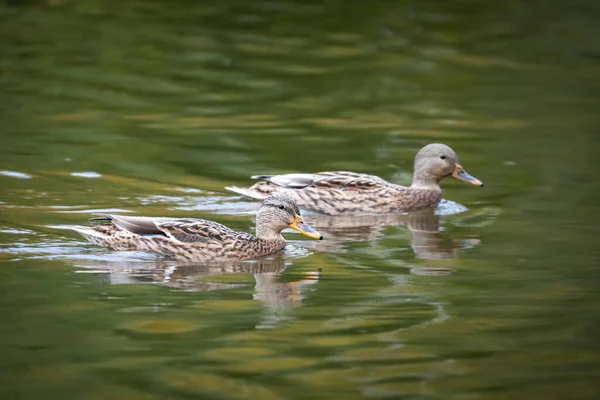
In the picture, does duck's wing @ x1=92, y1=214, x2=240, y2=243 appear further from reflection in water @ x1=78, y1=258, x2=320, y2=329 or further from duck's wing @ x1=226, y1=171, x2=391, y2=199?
duck's wing @ x1=226, y1=171, x2=391, y2=199

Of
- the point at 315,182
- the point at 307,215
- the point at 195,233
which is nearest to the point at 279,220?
the point at 195,233

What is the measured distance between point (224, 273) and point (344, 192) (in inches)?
139

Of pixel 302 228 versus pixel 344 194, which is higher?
pixel 344 194

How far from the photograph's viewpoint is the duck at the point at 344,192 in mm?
14305

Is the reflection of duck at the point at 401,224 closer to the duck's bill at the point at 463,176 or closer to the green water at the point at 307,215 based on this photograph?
the green water at the point at 307,215

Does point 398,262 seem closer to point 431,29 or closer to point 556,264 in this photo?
point 556,264

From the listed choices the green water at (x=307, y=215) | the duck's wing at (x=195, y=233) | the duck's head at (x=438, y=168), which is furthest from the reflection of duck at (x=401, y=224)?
the duck's wing at (x=195, y=233)

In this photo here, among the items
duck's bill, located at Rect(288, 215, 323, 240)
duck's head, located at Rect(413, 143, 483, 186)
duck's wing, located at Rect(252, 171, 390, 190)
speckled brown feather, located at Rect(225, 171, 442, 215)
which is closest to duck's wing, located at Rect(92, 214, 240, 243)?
duck's bill, located at Rect(288, 215, 323, 240)

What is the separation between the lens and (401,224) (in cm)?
1398

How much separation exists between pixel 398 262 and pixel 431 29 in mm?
13946

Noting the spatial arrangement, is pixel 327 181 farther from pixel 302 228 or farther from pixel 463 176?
pixel 302 228

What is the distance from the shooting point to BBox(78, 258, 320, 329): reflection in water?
10.2 meters

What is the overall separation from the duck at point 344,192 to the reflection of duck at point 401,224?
149 mm

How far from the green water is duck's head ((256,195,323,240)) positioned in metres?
0.24
